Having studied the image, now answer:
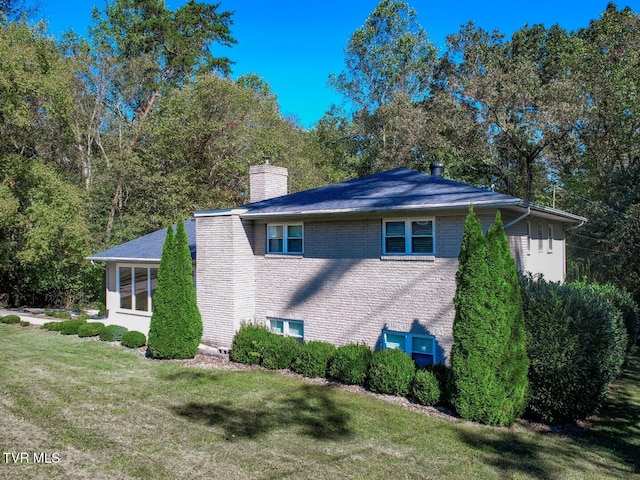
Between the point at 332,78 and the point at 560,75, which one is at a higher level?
the point at 332,78

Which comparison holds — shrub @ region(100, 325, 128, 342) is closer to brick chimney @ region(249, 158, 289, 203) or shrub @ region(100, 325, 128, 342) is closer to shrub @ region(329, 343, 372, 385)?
brick chimney @ region(249, 158, 289, 203)

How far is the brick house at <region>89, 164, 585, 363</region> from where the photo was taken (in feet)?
38.6

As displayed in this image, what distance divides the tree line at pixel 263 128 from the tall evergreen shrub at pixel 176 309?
34.0ft

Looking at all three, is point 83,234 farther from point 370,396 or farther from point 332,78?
point 332,78

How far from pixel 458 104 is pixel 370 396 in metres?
20.9

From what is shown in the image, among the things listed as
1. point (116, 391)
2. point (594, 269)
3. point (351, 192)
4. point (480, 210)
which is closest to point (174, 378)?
point (116, 391)

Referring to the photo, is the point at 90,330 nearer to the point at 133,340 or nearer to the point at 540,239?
the point at 133,340

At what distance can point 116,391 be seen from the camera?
10.8 metres

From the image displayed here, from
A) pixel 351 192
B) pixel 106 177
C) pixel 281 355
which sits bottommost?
pixel 281 355

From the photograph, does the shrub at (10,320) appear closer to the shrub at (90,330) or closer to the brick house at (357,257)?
the shrub at (90,330)

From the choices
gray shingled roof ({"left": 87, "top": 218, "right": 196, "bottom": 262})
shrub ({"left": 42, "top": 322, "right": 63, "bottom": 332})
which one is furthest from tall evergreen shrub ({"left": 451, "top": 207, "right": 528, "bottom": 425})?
shrub ({"left": 42, "top": 322, "right": 63, "bottom": 332})

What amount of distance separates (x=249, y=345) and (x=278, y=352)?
106cm

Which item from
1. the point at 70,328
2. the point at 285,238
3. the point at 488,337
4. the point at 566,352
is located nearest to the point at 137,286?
the point at 70,328

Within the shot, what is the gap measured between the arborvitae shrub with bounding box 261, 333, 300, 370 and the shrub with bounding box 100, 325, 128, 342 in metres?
6.18
